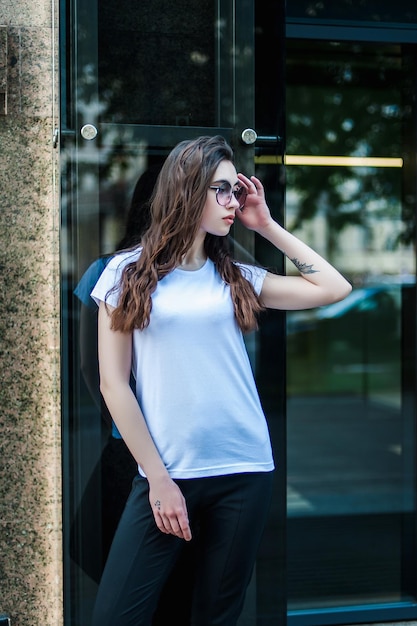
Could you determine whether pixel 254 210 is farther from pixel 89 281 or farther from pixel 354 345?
pixel 354 345

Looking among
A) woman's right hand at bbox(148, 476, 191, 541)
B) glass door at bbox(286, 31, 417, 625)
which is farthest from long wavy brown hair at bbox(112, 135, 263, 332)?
glass door at bbox(286, 31, 417, 625)

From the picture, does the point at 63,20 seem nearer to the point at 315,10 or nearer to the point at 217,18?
the point at 217,18

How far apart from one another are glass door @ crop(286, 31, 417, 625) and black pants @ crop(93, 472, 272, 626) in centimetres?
157

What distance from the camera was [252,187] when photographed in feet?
8.59

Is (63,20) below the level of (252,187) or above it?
above

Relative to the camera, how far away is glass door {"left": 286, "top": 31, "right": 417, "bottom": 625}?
15.1 ft

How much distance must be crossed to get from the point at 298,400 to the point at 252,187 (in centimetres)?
1117

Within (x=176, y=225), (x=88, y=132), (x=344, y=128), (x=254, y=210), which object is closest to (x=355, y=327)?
(x=344, y=128)

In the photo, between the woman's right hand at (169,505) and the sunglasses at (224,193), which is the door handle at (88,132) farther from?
the woman's right hand at (169,505)

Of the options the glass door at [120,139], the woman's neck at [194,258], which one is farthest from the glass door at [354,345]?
the woman's neck at [194,258]

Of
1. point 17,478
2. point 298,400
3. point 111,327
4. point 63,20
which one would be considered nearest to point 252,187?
point 111,327

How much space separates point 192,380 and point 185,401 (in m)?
0.06

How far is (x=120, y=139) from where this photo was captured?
3129mm

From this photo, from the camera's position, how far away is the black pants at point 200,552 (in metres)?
2.38
